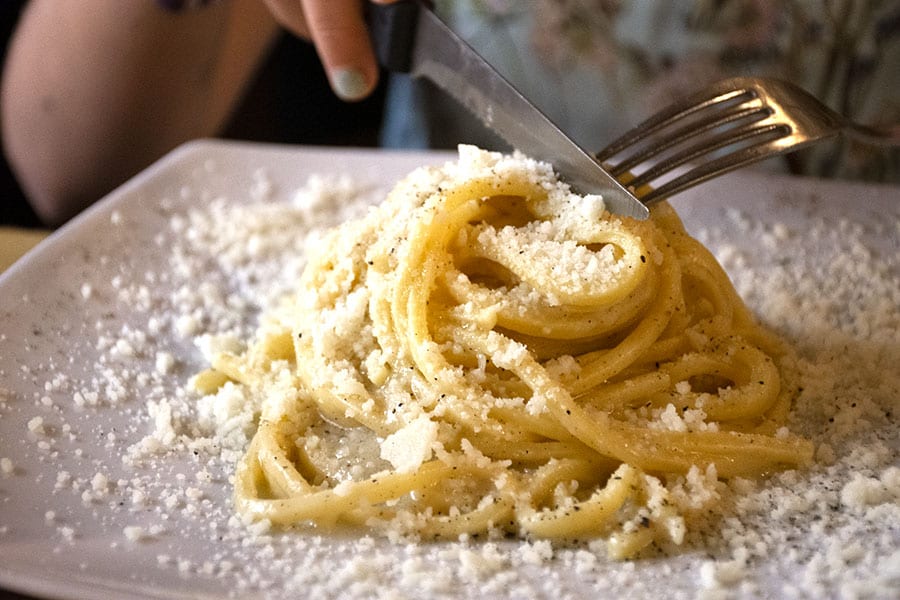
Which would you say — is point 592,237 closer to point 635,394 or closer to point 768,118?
point 635,394

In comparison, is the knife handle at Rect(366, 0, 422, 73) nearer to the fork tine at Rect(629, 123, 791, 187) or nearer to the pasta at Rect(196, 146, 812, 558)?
the pasta at Rect(196, 146, 812, 558)

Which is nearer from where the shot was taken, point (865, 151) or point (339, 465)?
point (339, 465)

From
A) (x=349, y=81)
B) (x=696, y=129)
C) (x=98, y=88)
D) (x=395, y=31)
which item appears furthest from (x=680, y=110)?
(x=98, y=88)

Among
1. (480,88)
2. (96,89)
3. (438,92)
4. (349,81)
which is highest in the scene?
(480,88)

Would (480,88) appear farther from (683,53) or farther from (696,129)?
(683,53)

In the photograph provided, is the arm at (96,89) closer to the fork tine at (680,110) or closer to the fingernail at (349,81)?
the fingernail at (349,81)

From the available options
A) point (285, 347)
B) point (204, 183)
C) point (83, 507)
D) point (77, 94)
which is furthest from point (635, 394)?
point (77, 94)

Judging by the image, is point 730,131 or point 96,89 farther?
point 96,89

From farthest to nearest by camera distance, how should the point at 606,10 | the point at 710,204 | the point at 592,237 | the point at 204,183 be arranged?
the point at 606,10
the point at 204,183
the point at 710,204
the point at 592,237
